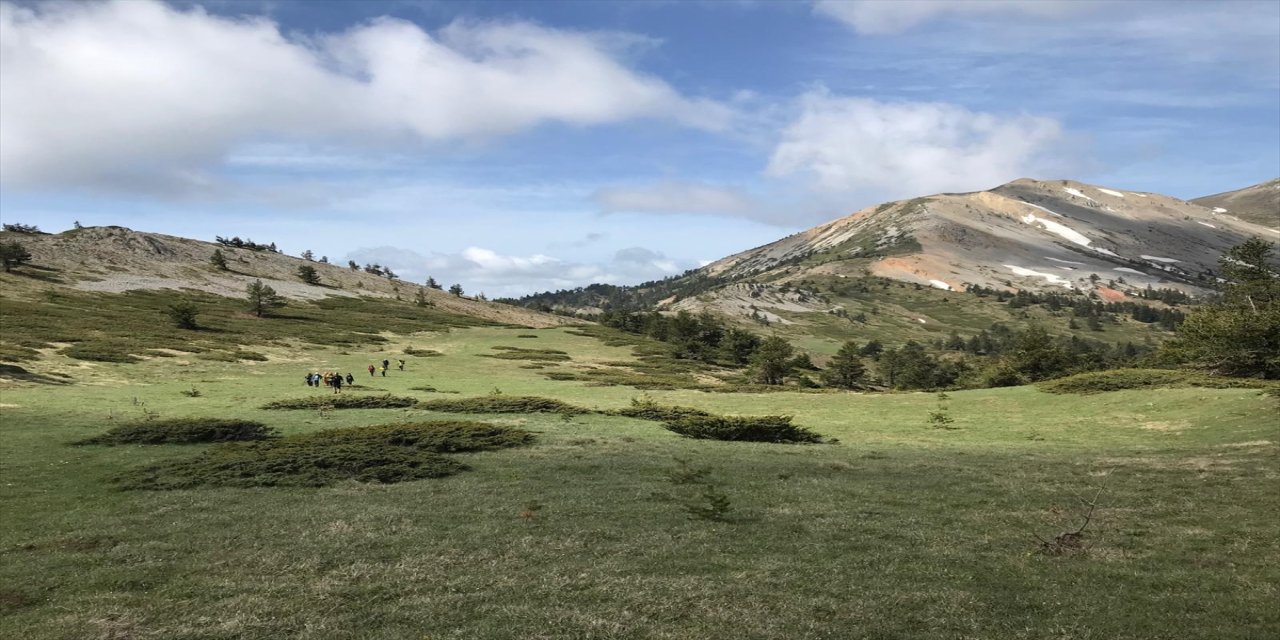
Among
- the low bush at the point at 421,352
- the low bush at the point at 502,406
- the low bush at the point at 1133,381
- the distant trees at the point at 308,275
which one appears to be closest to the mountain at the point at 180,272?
the distant trees at the point at 308,275

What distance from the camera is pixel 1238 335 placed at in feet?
153

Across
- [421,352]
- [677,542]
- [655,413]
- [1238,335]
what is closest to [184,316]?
[421,352]

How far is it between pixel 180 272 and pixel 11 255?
32415 millimetres

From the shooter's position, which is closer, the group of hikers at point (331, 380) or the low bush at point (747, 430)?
the low bush at point (747, 430)

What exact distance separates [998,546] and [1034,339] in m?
67.4

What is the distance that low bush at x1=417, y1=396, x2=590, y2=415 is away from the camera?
42875mm

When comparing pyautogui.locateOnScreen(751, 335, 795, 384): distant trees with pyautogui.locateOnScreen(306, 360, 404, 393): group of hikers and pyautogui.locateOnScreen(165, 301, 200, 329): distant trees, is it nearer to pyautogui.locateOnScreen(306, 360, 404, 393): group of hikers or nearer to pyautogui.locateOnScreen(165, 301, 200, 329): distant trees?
pyautogui.locateOnScreen(306, 360, 404, 393): group of hikers

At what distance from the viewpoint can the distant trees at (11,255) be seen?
385 ft

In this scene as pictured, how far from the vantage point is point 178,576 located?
46.6ft

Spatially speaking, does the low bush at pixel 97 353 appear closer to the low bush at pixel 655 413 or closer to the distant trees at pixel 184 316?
the distant trees at pixel 184 316

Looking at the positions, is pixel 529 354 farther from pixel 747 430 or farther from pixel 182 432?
pixel 182 432

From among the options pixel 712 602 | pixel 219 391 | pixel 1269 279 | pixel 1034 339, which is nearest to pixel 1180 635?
pixel 712 602

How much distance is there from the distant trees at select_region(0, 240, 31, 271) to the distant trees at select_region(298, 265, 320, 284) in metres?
53.8

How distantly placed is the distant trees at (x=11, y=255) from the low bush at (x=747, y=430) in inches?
5584
